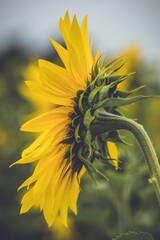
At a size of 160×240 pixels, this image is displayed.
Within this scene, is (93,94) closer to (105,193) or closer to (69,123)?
(69,123)

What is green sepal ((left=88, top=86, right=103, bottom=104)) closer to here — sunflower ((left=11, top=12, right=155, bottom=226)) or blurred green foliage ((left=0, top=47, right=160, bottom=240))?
sunflower ((left=11, top=12, right=155, bottom=226))

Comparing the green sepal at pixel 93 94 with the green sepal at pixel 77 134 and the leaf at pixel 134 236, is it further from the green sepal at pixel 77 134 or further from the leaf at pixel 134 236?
the leaf at pixel 134 236

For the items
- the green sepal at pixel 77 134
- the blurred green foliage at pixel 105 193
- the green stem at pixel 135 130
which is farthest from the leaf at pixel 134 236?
the blurred green foliage at pixel 105 193

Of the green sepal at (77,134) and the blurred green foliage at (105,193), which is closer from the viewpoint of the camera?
the green sepal at (77,134)

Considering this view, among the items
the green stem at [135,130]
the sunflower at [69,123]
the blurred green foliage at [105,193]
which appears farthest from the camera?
the blurred green foliage at [105,193]

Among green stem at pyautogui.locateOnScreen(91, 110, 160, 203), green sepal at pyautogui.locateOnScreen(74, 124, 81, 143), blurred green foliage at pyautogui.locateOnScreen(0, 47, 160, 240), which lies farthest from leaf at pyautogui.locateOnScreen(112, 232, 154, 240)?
blurred green foliage at pyautogui.locateOnScreen(0, 47, 160, 240)

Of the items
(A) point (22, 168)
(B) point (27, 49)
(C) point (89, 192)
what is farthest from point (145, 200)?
(B) point (27, 49)

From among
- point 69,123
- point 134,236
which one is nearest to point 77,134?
point 69,123
